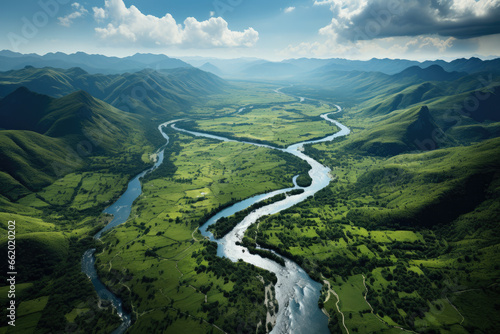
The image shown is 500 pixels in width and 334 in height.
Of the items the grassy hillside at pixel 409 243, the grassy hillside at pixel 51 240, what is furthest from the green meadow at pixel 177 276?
the grassy hillside at pixel 409 243

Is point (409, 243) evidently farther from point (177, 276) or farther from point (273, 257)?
point (177, 276)

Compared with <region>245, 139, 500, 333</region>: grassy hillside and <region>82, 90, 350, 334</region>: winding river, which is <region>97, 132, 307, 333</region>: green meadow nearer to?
<region>82, 90, 350, 334</region>: winding river

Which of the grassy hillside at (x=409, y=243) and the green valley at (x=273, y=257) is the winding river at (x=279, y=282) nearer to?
the green valley at (x=273, y=257)

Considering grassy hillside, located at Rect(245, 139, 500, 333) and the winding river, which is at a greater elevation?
grassy hillside, located at Rect(245, 139, 500, 333)

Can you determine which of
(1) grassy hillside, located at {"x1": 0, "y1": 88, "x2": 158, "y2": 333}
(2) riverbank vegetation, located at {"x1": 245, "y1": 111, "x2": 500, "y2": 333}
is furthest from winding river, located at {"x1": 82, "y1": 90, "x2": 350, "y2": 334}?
(2) riverbank vegetation, located at {"x1": 245, "y1": 111, "x2": 500, "y2": 333}

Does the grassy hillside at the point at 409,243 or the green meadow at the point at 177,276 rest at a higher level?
the grassy hillside at the point at 409,243

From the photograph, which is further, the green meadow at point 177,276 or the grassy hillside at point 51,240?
the grassy hillside at point 51,240

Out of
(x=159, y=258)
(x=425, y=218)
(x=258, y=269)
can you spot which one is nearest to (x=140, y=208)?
(x=159, y=258)

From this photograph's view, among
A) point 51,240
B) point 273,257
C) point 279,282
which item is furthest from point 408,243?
point 51,240

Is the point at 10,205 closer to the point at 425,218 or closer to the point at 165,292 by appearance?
the point at 165,292

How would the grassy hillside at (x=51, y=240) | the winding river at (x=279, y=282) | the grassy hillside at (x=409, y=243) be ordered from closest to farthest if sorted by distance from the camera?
the winding river at (x=279, y=282), the grassy hillside at (x=409, y=243), the grassy hillside at (x=51, y=240)

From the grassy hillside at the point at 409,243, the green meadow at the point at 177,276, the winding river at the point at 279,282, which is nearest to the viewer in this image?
the winding river at the point at 279,282
